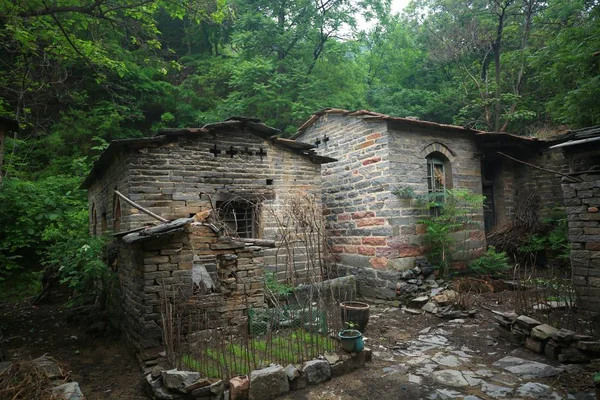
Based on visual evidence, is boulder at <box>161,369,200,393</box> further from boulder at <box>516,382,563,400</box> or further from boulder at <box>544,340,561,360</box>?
boulder at <box>544,340,561,360</box>

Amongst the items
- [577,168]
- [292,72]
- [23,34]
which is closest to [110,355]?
[23,34]

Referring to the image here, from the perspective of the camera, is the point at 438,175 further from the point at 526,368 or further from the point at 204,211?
the point at 204,211

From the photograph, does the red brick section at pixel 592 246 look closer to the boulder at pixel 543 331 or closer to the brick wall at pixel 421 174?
the boulder at pixel 543 331

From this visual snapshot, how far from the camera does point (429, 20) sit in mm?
18859

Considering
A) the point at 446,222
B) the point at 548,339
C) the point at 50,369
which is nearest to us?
the point at 50,369

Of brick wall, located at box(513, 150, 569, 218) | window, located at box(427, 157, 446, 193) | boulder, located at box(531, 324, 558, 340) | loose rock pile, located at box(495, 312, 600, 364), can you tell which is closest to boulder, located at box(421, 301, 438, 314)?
loose rock pile, located at box(495, 312, 600, 364)

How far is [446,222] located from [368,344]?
172 inches

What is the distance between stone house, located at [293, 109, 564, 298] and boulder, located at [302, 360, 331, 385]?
→ 414 centimetres

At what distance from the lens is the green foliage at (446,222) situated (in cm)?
818

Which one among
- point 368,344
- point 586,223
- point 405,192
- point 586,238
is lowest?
point 368,344

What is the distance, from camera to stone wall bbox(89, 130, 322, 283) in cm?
675

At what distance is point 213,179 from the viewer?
24.6 feet

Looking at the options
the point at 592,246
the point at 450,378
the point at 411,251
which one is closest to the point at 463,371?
the point at 450,378

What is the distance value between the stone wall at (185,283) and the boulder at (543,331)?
4.23 meters
